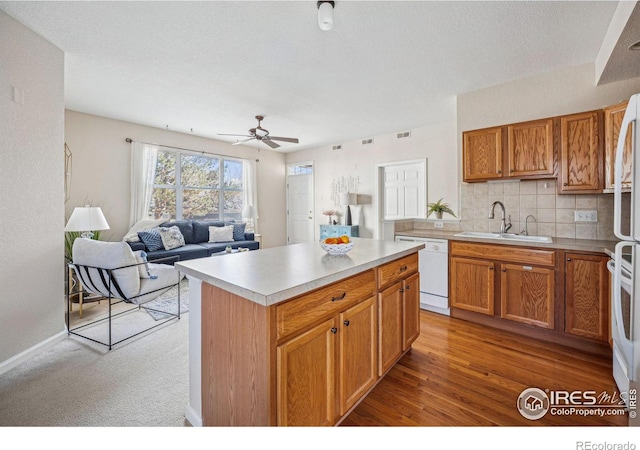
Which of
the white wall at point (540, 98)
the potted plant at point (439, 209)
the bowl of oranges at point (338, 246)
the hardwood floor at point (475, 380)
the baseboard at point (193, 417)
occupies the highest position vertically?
the white wall at point (540, 98)

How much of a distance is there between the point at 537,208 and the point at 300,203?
4.92m

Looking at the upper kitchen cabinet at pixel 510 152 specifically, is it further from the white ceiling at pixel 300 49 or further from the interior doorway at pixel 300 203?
the interior doorway at pixel 300 203

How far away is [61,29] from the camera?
89.9 inches

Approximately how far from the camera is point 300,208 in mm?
7059

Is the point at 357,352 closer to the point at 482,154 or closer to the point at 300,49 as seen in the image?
the point at 300,49

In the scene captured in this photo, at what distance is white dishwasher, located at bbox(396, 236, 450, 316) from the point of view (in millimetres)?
3127

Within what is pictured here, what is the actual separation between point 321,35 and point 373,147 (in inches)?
142

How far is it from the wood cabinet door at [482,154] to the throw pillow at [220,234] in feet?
13.6

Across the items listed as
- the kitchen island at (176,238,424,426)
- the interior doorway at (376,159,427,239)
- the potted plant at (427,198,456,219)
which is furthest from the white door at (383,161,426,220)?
the kitchen island at (176,238,424,426)

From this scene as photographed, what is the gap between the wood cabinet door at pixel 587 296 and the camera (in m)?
2.24

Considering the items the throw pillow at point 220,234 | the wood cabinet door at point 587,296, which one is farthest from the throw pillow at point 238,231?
the wood cabinet door at point 587,296

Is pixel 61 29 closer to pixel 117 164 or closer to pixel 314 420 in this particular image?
pixel 117 164

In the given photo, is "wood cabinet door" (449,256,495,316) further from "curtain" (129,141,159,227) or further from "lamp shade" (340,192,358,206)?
"curtain" (129,141,159,227)
